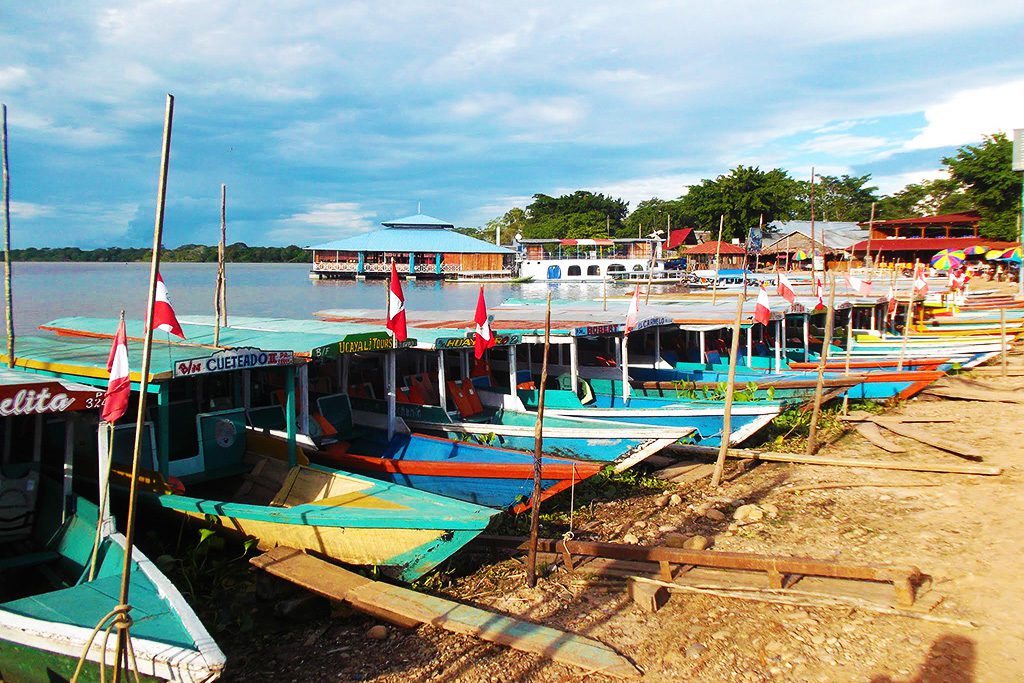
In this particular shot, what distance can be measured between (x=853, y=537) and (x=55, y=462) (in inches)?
360

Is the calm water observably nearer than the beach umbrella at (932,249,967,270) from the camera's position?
No

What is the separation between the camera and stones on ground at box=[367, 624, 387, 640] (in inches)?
247

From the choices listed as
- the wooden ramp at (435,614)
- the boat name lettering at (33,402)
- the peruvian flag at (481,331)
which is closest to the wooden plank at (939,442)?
the peruvian flag at (481,331)

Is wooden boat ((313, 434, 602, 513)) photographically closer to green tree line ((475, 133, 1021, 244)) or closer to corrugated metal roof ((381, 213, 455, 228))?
green tree line ((475, 133, 1021, 244))

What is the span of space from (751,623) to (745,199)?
5816 centimetres

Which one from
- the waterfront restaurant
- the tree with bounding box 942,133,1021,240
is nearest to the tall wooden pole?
the tree with bounding box 942,133,1021,240

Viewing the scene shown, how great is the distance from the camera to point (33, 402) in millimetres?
5988

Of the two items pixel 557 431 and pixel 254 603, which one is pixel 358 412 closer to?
pixel 557 431

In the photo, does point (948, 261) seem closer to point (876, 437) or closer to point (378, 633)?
point (876, 437)

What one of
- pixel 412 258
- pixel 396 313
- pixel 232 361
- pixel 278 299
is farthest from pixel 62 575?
pixel 412 258

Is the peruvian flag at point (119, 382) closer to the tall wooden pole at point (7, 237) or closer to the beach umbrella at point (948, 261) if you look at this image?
the tall wooden pole at point (7, 237)

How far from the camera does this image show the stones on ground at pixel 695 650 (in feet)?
19.2

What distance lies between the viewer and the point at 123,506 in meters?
8.13

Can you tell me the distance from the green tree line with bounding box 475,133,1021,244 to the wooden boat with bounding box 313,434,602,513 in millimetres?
13865
